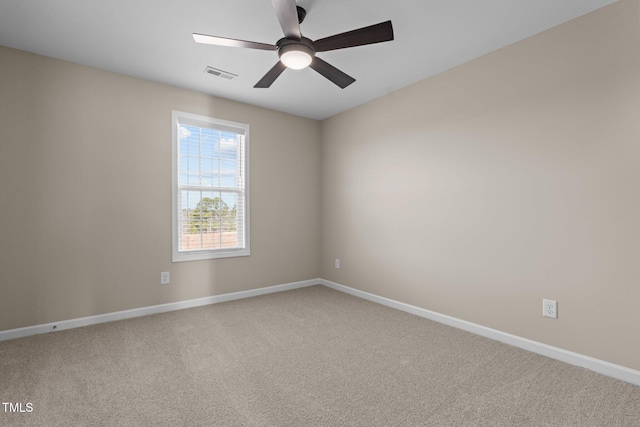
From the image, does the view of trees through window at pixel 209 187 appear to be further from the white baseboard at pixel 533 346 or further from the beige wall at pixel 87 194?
the white baseboard at pixel 533 346

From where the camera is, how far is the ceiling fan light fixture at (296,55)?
2014 mm

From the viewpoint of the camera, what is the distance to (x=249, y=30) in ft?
7.79

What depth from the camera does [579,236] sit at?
221cm

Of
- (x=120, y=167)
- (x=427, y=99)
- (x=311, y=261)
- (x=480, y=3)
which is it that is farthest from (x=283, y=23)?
(x=311, y=261)

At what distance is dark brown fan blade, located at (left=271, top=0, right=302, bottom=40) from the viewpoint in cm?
164

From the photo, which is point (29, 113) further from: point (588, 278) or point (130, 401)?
point (588, 278)

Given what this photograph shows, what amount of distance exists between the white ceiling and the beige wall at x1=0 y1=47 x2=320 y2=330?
28cm

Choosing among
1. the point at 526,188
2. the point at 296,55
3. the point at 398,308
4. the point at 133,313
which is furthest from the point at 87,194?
the point at 526,188

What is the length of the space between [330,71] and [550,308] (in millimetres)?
2465

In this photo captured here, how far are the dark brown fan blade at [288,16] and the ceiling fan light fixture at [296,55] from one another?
0.06m

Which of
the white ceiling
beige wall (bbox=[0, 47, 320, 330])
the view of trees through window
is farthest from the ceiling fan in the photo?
the view of trees through window

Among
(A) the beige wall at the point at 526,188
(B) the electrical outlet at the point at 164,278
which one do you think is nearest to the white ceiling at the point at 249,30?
(A) the beige wall at the point at 526,188

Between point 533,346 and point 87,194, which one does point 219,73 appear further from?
point 533,346

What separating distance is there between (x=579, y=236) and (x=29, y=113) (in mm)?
4570
